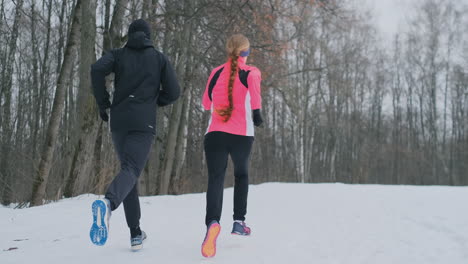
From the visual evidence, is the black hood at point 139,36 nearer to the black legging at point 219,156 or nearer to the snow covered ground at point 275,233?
the black legging at point 219,156

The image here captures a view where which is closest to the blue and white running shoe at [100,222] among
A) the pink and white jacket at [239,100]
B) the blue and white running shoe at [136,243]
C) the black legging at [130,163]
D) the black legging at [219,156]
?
the black legging at [130,163]

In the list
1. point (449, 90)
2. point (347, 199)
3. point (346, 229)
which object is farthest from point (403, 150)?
point (346, 229)

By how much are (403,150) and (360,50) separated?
47.2 feet

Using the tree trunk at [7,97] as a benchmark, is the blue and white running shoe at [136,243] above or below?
below

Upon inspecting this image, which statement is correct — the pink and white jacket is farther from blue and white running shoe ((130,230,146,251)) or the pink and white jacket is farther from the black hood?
blue and white running shoe ((130,230,146,251))

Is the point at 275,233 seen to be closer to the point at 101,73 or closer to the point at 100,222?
the point at 100,222

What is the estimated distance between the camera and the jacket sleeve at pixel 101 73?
3309 millimetres

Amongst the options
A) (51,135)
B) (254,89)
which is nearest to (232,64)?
(254,89)

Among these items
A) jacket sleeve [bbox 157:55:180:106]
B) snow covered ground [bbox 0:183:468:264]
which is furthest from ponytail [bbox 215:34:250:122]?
snow covered ground [bbox 0:183:468:264]

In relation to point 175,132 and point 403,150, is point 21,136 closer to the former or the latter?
point 175,132

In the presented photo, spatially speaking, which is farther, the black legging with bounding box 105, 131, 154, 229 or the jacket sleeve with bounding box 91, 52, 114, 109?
the jacket sleeve with bounding box 91, 52, 114, 109

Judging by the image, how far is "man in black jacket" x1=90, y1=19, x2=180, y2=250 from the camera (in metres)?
3.26

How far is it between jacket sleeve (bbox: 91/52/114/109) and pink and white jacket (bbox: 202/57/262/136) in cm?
89

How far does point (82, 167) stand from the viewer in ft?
26.6
